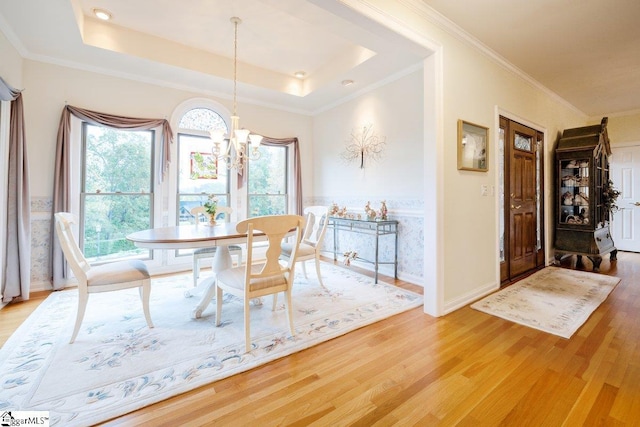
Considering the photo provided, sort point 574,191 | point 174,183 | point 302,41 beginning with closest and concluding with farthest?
point 302,41
point 174,183
point 574,191

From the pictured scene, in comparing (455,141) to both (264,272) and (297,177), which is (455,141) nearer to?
(264,272)

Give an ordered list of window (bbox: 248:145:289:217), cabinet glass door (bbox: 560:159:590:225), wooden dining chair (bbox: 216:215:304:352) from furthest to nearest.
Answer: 1. window (bbox: 248:145:289:217)
2. cabinet glass door (bbox: 560:159:590:225)
3. wooden dining chair (bbox: 216:215:304:352)

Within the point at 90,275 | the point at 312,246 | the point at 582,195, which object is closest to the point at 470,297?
the point at 312,246

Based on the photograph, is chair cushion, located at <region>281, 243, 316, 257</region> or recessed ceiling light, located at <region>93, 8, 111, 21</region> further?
chair cushion, located at <region>281, 243, 316, 257</region>

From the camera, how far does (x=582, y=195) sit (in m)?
4.42

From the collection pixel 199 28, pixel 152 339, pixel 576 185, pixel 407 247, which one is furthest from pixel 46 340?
pixel 576 185

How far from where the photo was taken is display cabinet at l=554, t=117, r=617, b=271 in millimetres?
4238

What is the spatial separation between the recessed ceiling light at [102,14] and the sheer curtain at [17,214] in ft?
3.73

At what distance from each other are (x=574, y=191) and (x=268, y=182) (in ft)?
16.8

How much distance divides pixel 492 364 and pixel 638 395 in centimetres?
70

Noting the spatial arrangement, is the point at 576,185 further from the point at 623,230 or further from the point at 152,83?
the point at 152,83

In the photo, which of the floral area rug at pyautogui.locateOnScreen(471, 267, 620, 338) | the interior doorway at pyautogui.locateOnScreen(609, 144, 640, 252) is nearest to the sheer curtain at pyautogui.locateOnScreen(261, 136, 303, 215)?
the floral area rug at pyautogui.locateOnScreen(471, 267, 620, 338)

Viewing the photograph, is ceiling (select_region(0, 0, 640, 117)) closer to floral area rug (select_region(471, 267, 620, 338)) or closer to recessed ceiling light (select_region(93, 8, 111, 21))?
recessed ceiling light (select_region(93, 8, 111, 21))

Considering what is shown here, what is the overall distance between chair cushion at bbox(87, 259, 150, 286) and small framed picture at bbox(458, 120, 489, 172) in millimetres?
3115
